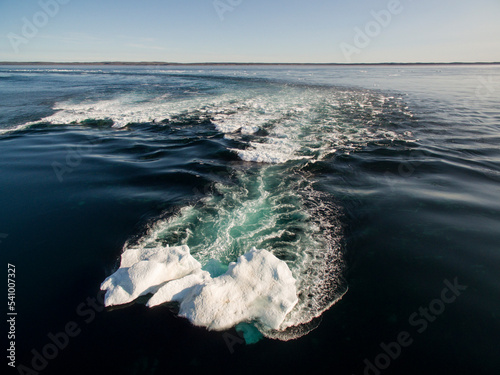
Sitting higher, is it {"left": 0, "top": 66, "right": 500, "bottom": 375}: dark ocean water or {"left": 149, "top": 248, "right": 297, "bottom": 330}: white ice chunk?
{"left": 149, "top": 248, "right": 297, "bottom": 330}: white ice chunk

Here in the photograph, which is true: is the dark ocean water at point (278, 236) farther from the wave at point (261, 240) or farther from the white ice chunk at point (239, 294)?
the white ice chunk at point (239, 294)

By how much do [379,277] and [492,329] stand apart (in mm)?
1988

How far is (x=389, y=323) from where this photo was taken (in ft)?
15.3

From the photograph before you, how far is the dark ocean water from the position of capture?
422 centimetres

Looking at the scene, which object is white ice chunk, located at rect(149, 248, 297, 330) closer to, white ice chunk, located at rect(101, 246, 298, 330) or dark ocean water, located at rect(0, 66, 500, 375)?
white ice chunk, located at rect(101, 246, 298, 330)

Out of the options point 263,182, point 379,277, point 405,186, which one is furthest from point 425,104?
point 379,277

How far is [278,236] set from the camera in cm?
688

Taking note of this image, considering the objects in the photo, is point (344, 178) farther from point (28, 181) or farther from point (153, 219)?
point (28, 181)

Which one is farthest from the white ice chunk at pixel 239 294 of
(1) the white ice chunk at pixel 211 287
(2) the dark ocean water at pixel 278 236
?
(2) the dark ocean water at pixel 278 236

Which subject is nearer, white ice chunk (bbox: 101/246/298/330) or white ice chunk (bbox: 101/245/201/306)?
white ice chunk (bbox: 101/246/298/330)

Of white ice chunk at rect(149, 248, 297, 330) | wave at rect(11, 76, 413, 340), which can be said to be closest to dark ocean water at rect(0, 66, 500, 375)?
wave at rect(11, 76, 413, 340)

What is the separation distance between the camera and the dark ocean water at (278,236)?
4219 millimetres

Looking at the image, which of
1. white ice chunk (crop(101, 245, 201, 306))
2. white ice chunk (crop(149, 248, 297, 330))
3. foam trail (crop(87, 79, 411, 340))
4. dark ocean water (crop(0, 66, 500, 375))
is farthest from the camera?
white ice chunk (crop(101, 245, 201, 306))

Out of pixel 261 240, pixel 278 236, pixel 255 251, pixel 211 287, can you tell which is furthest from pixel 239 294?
pixel 278 236
